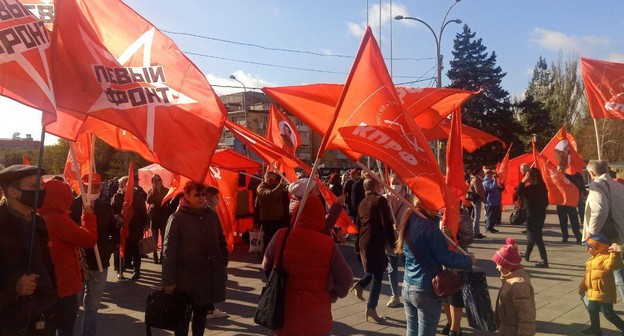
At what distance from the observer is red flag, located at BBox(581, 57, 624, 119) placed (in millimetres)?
8031

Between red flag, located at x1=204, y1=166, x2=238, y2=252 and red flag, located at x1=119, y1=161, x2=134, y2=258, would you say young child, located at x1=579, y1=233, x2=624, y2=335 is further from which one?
red flag, located at x1=119, y1=161, x2=134, y2=258

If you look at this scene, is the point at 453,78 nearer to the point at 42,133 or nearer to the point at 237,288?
the point at 237,288

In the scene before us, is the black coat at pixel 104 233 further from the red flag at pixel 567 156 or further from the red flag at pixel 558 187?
the red flag at pixel 567 156

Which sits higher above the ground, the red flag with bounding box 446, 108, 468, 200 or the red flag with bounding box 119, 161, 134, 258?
the red flag with bounding box 446, 108, 468, 200

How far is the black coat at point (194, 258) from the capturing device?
4.95m

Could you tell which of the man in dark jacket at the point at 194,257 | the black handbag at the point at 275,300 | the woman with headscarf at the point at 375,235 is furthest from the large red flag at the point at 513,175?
the black handbag at the point at 275,300

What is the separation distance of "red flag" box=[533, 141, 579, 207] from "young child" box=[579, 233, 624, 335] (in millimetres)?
7136

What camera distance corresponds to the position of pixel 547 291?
8.24 m

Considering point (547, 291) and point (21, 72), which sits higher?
point (21, 72)

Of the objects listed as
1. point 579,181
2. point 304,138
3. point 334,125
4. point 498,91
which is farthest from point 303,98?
point 304,138

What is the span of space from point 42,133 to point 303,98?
3.22 metres

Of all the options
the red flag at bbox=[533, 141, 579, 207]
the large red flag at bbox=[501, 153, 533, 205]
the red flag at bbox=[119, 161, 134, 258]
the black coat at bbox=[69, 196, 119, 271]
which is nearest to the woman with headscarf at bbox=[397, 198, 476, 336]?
the black coat at bbox=[69, 196, 119, 271]

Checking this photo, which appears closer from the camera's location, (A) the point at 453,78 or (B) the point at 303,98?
(B) the point at 303,98

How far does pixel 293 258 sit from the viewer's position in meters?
4.06
